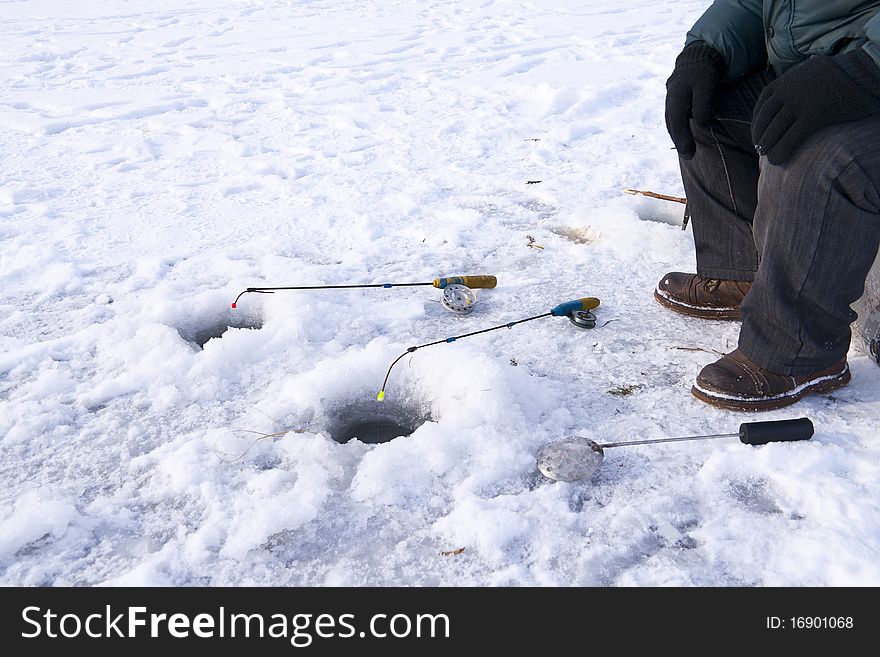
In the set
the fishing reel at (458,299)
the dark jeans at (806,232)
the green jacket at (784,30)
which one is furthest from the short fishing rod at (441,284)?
the green jacket at (784,30)

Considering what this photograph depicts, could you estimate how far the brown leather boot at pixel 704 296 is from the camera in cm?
274

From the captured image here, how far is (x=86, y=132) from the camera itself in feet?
17.7

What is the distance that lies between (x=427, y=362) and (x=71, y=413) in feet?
3.81

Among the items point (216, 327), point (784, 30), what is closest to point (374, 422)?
point (216, 327)

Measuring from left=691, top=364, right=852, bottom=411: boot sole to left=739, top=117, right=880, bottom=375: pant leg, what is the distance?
0.06m

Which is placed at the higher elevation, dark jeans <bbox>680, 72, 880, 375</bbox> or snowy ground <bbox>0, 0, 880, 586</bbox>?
dark jeans <bbox>680, 72, 880, 375</bbox>

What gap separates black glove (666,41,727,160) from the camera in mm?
2451

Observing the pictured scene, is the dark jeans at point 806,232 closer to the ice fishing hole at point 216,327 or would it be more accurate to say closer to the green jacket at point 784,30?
the green jacket at point 784,30

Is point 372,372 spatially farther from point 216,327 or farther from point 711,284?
point 711,284

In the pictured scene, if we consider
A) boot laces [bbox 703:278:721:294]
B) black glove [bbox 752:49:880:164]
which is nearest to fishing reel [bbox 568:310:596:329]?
boot laces [bbox 703:278:721:294]

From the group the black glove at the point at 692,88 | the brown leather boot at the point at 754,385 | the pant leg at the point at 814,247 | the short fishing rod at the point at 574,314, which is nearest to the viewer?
the pant leg at the point at 814,247

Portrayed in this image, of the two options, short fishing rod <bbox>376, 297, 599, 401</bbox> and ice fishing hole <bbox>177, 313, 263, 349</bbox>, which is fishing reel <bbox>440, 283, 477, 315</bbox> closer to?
short fishing rod <bbox>376, 297, 599, 401</bbox>

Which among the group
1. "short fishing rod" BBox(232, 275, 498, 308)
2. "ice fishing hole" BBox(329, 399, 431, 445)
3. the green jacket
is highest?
the green jacket
